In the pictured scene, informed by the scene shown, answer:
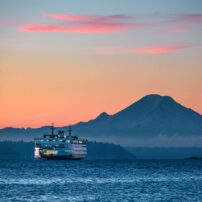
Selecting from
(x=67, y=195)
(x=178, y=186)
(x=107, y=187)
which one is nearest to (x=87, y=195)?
(x=67, y=195)

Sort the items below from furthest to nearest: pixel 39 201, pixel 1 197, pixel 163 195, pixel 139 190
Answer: pixel 139 190 < pixel 163 195 < pixel 1 197 < pixel 39 201

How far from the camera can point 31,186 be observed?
139875 millimetres

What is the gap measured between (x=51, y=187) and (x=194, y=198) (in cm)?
2854

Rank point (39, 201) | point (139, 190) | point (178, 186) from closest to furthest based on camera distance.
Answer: point (39, 201) < point (139, 190) < point (178, 186)

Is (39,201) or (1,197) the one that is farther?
(1,197)

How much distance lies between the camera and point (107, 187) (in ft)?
465

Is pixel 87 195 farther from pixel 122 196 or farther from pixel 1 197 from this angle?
pixel 1 197

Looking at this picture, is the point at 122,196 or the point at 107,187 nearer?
the point at 122,196

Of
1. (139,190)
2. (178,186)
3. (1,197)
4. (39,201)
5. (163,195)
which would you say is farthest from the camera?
(178,186)

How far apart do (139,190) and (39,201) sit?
3137 cm

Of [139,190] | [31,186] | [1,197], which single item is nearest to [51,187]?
[31,186]

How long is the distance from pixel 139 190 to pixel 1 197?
1127 inches

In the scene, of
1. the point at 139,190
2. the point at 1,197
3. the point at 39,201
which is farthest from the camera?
the point at 139,190

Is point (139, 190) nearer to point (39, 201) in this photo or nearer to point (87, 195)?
point (87, 195)
